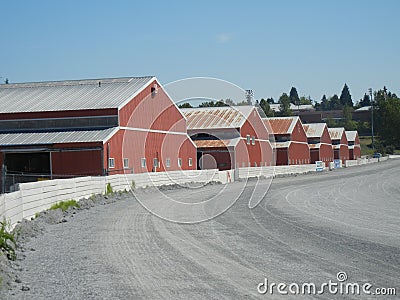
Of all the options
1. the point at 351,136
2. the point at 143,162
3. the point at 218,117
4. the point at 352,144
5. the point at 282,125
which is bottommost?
the point at 143,162

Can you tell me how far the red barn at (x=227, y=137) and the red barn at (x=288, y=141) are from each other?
4.65m

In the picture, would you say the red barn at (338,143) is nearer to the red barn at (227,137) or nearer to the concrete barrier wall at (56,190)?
the red barn at (227,137)

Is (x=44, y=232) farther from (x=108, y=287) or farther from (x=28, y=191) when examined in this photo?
(x=108, y=287)

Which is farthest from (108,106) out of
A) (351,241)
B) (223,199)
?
(351,241)

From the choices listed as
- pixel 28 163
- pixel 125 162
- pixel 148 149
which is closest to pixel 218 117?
pixel 148 149

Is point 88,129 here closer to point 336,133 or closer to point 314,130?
point 314,130

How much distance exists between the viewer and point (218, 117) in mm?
66875

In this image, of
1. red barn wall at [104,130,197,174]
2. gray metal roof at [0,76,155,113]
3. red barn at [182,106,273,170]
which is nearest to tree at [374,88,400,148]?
red barn at [182,106,273,170]

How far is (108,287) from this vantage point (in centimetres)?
912

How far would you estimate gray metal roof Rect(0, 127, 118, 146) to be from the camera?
Answer: 39188mm

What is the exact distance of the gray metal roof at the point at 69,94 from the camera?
4366 centimetres

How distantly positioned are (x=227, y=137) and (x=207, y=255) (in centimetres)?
5040

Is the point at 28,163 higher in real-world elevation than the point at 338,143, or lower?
lower


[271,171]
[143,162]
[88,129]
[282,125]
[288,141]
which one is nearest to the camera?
[88,129]
